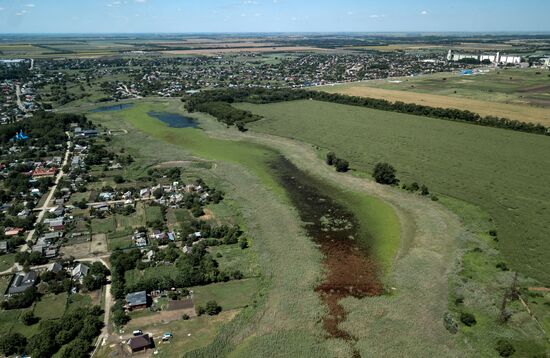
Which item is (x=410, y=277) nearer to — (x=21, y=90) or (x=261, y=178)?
(x=261, y=178)

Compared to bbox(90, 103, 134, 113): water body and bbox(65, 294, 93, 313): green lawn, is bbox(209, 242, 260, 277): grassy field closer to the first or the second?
bbox(65, 294, 93, 313): green lawn

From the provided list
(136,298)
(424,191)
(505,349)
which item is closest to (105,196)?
(136,298)

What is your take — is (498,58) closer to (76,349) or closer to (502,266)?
(502,266)

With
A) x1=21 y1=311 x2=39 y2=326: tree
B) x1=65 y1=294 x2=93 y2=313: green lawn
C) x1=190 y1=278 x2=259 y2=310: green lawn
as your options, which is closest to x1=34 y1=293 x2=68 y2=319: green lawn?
x1=65 y1=294 x2=93 y2=313: green lawn

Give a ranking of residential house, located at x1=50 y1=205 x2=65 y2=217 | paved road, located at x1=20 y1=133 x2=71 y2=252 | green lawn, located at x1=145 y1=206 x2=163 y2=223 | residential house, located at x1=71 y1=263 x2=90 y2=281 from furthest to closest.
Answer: residential house, located at x1=50 y1=205 x2=65 y2=217 → green lawn, located at x1=145 y1=206 x2=163 y2=223 → paved road, located at x1=20 y1=133 x2=71 y2=252 → residential house, located at x1=71 y1=263 x2=90 y2=281

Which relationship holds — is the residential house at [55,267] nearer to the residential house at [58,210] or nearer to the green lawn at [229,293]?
the residential house at [58,210]

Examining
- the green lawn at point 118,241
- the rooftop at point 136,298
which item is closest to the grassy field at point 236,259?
the rooftop at point 136,298
